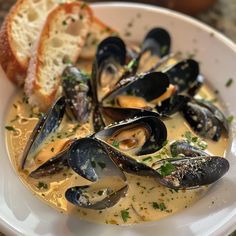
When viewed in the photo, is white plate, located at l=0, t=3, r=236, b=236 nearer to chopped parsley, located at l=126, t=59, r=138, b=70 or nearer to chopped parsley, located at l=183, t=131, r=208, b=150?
chopped parsley, located at l=183, t=131, r=208, b=150

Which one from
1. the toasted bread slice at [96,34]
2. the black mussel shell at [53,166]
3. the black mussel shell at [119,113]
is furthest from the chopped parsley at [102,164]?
the toasted bread slice at [96,34]

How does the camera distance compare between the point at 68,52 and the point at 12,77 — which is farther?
the point at 68,52

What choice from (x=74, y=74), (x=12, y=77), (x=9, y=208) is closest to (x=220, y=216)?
(x=9, y=208)

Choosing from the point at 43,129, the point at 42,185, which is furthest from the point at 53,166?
the point at 43,129

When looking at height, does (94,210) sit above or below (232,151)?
below

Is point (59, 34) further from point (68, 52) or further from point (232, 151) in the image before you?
point (232, 151)

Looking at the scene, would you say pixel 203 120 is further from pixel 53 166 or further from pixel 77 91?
pixel 53 166
